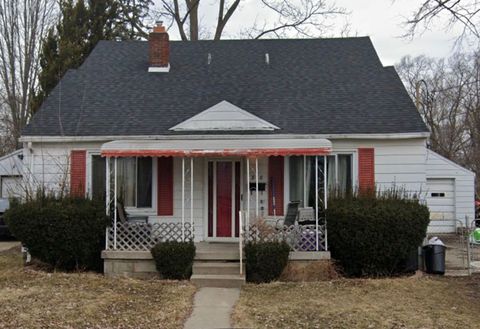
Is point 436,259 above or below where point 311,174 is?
below

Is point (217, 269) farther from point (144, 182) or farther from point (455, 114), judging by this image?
point (455, 114)

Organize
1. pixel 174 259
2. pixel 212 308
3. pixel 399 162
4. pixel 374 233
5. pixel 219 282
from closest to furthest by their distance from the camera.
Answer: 1. pixel 212 308
2. pixel 219 282
3. pixel 174 259
4. pixel 374 233
5. pixel 399 162

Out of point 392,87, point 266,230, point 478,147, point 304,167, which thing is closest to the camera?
point 266,230

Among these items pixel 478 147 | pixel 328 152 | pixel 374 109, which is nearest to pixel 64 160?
pixel 328 152

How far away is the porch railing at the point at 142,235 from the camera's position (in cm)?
1039

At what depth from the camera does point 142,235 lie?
414 inches

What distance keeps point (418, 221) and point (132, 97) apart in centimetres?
801

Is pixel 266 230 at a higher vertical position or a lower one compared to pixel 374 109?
lower

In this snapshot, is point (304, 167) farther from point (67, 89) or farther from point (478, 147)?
point (478, 147)

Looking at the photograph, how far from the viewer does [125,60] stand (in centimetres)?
1583

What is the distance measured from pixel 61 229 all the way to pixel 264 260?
4056mm

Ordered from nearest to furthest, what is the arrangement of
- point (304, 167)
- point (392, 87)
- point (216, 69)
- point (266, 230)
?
point (266, 230) → point (304, 167) → point (392, 87) → point (216, 69)

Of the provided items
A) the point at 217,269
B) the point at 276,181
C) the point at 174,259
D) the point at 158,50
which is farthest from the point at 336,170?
the point at 158,50

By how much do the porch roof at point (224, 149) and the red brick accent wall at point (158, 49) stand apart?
4892mm
